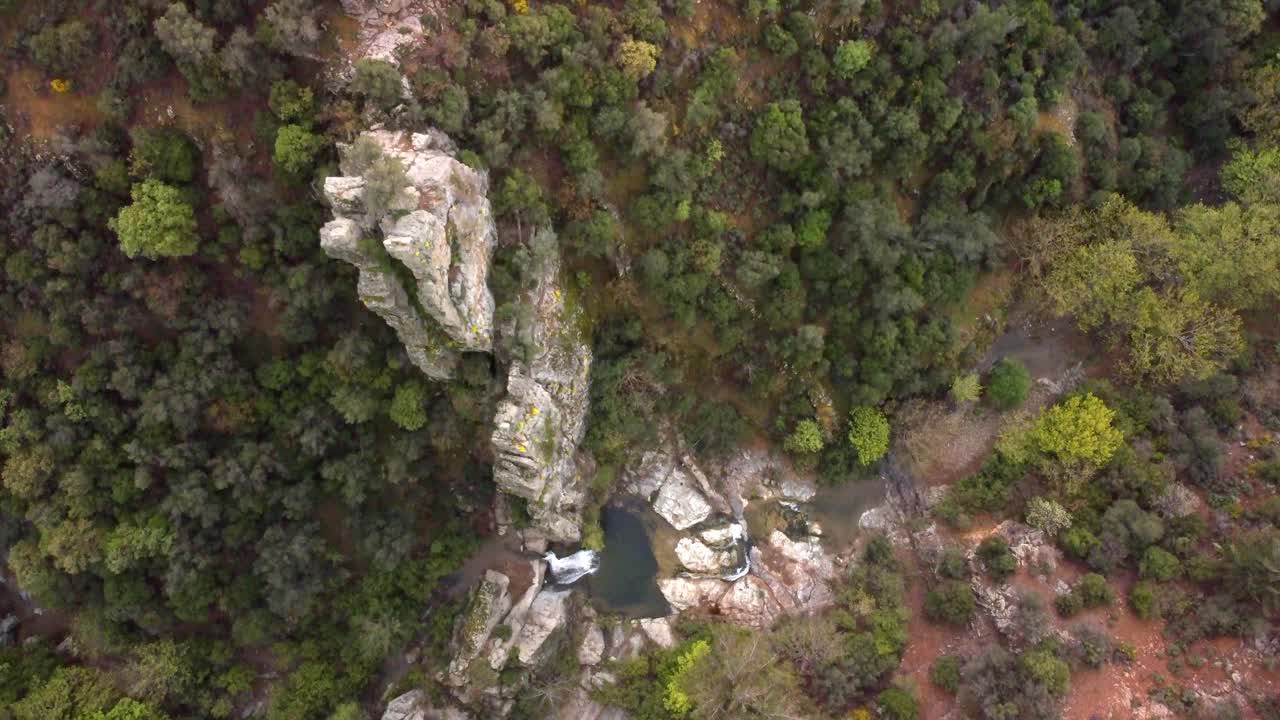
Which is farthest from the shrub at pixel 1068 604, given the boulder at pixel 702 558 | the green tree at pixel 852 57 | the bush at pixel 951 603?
the green tree at pixel 852 57

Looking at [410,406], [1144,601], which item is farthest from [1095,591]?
[410,406]

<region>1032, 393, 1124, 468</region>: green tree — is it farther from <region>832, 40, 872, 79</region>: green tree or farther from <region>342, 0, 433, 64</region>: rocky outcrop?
<region>342, 0, 433, 64</region>: rocky outcrop

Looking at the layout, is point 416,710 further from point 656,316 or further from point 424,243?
point 424,243

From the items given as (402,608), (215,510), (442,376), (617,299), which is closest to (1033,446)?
(617,299)

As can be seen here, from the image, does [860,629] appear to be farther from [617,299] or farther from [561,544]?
[617,299]

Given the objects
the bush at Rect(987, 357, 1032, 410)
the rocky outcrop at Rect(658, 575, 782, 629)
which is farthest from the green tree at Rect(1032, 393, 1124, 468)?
the rocky outcrop at Rect(658, 575, 782, 629)

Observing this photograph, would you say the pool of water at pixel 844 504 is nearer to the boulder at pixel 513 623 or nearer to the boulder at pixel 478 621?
the boulder at pixel 513 623
